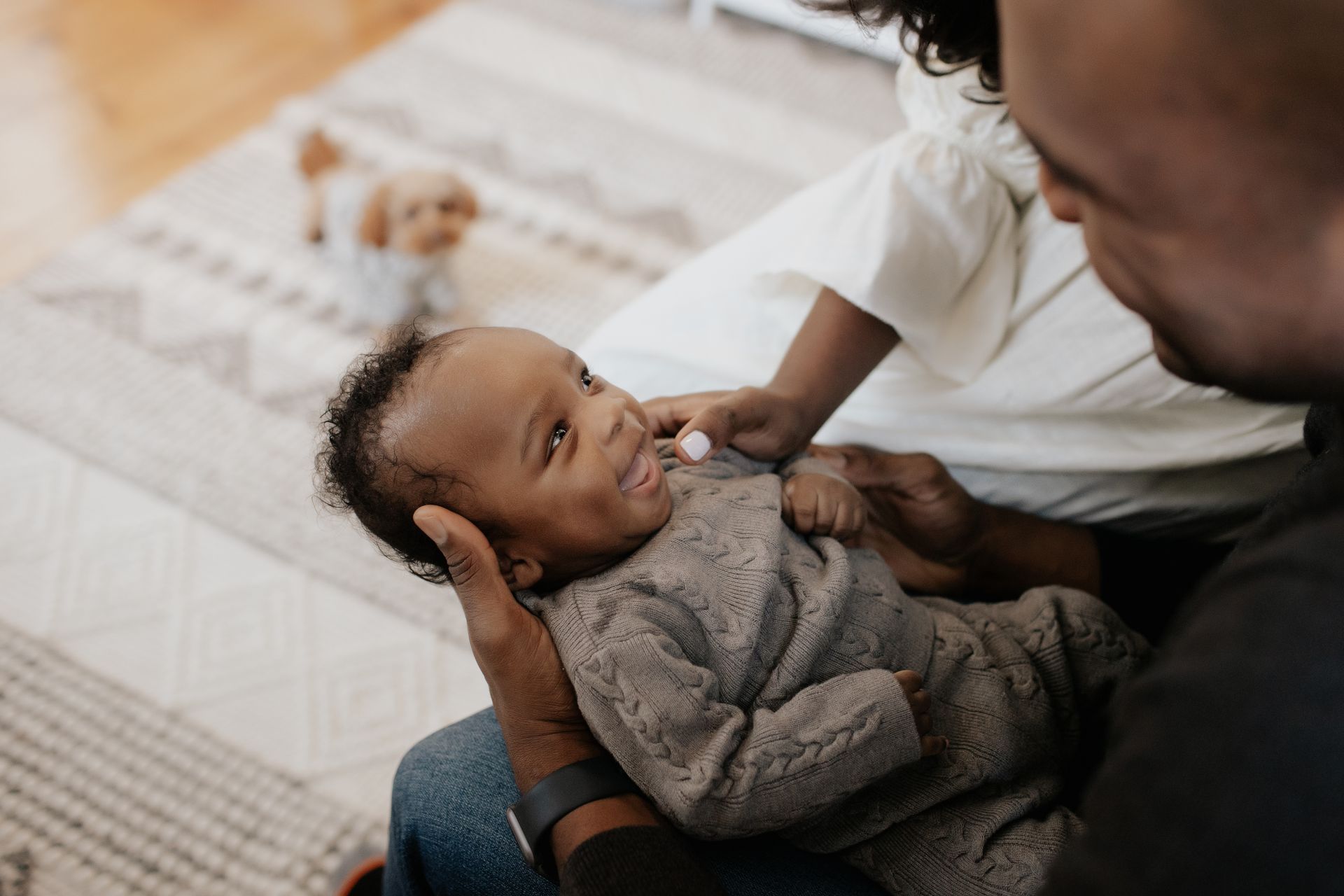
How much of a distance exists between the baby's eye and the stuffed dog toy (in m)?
1.01

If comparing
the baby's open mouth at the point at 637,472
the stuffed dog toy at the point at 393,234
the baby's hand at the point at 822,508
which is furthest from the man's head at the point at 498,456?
the stuffed dog toy at the point at 393,234

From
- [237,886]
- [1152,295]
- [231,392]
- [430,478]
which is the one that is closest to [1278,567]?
[1152,295]

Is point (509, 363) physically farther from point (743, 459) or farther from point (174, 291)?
point (174, 291)

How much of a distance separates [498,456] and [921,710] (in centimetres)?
38

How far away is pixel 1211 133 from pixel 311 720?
1.27m

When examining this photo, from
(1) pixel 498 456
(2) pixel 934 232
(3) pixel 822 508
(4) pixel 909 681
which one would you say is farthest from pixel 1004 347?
(1) pixel 498 456

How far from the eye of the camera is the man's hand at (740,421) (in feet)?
2.87

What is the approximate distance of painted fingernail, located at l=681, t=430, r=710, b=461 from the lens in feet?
2.77

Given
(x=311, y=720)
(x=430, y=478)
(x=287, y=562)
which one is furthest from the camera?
(x=287, y=562)

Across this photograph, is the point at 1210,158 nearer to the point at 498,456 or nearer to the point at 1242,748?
the point at 1242,748

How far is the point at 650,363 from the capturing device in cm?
110

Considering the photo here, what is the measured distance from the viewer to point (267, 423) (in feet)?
5.49

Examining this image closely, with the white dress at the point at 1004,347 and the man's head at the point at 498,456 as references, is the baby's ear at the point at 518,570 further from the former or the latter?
the white dress at the point at 1004,347

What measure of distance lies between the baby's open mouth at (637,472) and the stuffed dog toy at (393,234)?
103 cm
